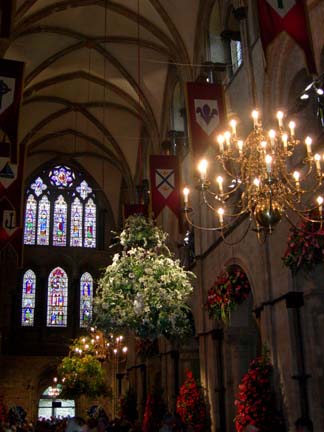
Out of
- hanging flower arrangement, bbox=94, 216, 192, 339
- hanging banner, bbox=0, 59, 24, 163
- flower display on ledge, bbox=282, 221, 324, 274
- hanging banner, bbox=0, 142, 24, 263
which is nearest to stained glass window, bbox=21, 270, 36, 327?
hanging banner, bbox=0, 142, 24, 263

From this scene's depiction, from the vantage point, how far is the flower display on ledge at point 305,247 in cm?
980

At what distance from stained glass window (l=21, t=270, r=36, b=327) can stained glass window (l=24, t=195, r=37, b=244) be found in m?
1.69

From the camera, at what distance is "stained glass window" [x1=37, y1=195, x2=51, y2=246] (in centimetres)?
3123

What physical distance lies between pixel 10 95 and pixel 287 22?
20.8 feet

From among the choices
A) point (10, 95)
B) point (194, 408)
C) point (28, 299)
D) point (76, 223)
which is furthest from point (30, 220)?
point (10, 95)

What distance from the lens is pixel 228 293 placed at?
1414 centimetres

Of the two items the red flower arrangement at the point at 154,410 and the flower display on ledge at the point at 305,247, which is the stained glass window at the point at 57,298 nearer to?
the red flower arrangement at the point at 154,410

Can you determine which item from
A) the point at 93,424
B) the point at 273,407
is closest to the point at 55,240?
the point at 93,424

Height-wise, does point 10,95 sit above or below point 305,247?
above

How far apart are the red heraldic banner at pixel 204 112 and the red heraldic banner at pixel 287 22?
3882mm

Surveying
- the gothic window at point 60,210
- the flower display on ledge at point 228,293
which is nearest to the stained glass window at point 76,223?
the gothic window at point 60,210

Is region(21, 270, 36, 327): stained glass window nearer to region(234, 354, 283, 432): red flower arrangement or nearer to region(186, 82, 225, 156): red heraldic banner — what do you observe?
region(186, 82, 225, 156): red heraldic banner

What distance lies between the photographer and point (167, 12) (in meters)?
19.7

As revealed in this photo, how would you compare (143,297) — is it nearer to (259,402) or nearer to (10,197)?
(259,402)
